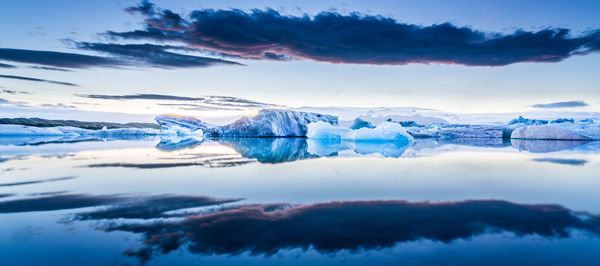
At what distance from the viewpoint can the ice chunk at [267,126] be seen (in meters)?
26.2

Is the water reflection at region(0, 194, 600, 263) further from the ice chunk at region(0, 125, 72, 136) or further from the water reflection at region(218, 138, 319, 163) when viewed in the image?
the ice chunk at region(0, 125, 72, 136)

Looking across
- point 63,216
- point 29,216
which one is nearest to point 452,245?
point 63,216

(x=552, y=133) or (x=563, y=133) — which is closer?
(x=563, y=133)

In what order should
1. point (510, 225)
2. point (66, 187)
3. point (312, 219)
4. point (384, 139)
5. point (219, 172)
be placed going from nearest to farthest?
point (510, 225) < point (312, 219) < point (66, 187) < point (219, 172) < point (384, 139)

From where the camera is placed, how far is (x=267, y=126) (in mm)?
26156

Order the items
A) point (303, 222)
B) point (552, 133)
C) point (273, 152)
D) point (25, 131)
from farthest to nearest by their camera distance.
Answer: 1. point (25, 131)
2. point (552, 133)
3. point (273, 152)
4. point (303, 222)

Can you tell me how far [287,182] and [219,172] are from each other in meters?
1.45

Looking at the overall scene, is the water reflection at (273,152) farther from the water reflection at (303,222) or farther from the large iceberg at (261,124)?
the large iceberg at (261,124)

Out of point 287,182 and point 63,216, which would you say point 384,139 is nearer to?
point 287,182

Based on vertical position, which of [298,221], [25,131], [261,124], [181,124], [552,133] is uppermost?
[552,133]

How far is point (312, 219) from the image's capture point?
2.56 m

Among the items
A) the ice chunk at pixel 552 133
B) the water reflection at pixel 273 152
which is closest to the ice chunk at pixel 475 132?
the ice chunk at pixel 552 133

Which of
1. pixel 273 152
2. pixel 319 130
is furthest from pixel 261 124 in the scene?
pixel 273 152

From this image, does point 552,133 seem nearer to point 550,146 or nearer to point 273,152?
point 550,146
